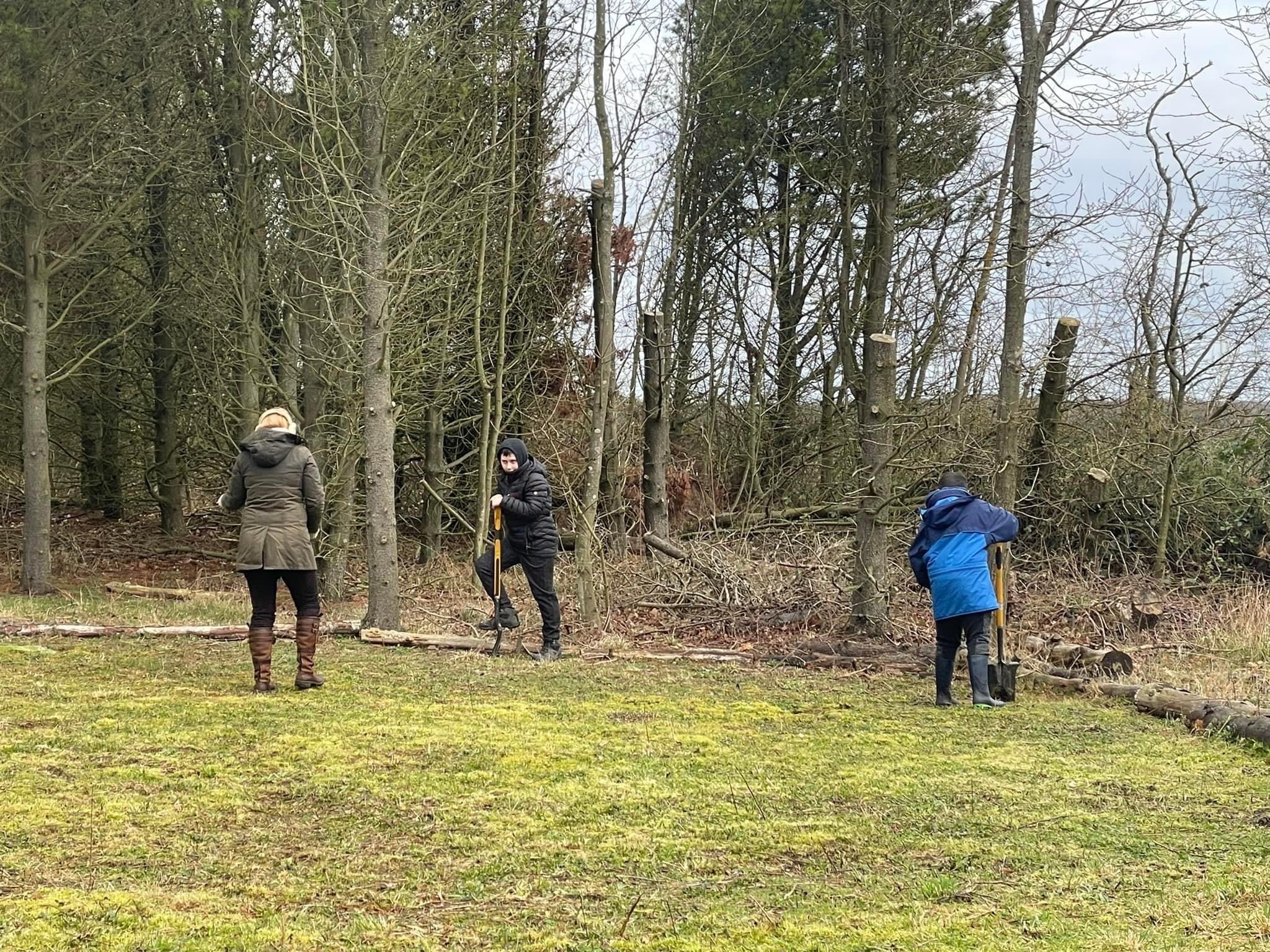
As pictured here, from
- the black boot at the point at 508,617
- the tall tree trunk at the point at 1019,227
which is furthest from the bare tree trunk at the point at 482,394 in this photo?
the tall tree trunk at the point at 1019,227

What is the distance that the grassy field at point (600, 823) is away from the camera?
12.2ft

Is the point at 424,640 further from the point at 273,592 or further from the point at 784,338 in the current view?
the point at 784,338

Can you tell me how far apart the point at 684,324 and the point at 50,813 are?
16.3 meters

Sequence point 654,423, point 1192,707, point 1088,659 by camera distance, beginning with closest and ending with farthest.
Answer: point 1192,707 → point 1088,659 → point 654,423

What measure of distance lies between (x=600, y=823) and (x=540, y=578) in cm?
537

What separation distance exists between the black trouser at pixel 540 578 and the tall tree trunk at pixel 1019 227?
4.58 m

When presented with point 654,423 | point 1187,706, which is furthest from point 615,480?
point 1187,706

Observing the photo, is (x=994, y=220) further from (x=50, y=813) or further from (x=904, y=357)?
(x=50, y=813)

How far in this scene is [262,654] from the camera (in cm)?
799

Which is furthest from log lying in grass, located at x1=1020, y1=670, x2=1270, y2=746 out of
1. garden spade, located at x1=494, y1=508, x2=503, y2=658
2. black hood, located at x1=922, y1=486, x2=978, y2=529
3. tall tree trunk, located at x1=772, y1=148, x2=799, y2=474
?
tall tree trunk, located at x1=772, y1=148, x2=799, y2=474

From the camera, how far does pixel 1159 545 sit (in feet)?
49.4

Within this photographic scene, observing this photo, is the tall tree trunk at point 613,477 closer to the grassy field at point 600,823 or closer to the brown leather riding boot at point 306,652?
the brown leather riding boot at point 306,652

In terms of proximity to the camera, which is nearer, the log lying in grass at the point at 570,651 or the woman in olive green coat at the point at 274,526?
the woman in olive green coat at the point at 274,526

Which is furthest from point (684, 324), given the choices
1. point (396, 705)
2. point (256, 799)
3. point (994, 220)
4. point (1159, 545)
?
point (256, 799)
